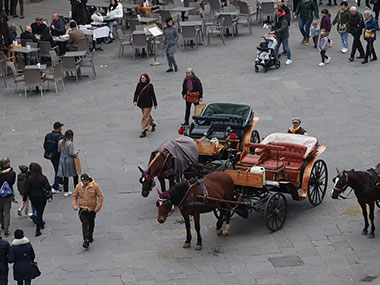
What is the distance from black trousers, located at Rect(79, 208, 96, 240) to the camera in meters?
14.5

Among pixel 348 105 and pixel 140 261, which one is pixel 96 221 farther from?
pixel 348 105

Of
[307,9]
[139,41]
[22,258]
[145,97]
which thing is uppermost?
[307,9]

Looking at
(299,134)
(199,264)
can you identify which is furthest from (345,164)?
(199,264)

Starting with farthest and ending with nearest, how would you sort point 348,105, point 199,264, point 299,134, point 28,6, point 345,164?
point 28,6
point 348,105
point 345,164
point 299,134
point 199,264

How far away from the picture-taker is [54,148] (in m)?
16.9

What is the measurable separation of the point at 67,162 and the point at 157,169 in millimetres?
2165

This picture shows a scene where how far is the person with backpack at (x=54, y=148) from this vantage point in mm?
16812

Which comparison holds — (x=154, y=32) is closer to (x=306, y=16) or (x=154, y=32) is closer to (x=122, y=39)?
(x=122, y=39)

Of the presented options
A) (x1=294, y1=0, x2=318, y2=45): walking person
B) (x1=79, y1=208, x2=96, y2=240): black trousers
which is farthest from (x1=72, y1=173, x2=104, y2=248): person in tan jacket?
(x1=294, y1=0, x2=318, y2=45): walking person

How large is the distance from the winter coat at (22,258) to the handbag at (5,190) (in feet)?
8.69

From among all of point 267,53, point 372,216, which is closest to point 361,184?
point 372,216

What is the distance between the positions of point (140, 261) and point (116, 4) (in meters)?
15.4

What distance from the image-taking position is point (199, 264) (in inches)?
546

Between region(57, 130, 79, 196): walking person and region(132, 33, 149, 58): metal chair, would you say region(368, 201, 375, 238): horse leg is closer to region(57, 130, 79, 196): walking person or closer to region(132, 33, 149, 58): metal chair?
region(57, 130, 79, 196): walking person
